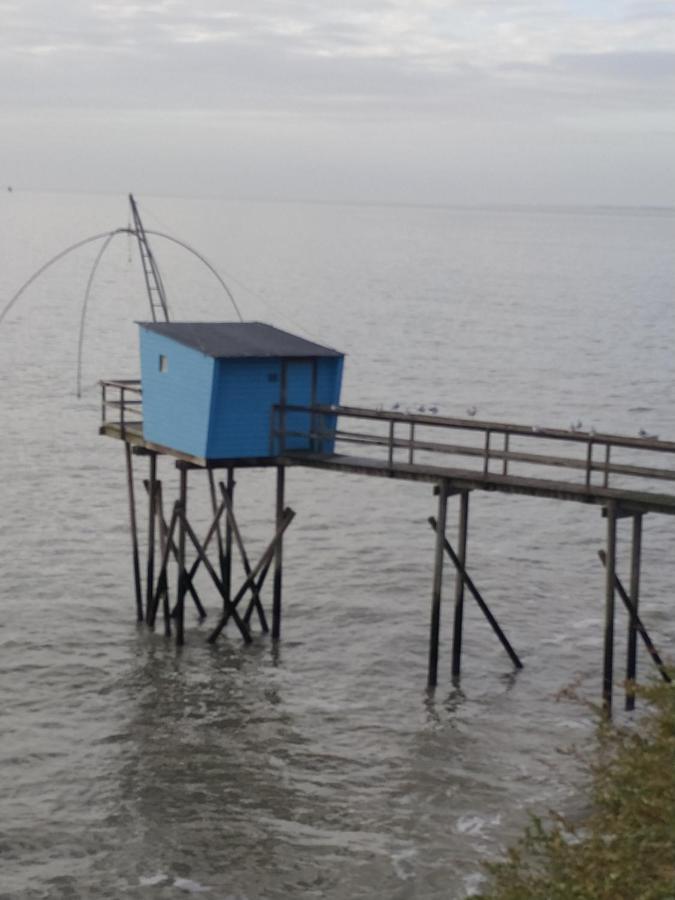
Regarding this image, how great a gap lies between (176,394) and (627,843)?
15308 millimetres

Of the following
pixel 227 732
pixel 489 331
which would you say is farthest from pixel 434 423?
pixel 489 331

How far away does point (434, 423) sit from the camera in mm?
24391

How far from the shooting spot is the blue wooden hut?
25.5m

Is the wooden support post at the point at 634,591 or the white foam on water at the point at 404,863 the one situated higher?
the wooden support post at the point at 634,591

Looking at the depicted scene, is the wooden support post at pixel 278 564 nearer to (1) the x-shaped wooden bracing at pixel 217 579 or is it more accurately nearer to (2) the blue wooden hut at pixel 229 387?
(1) the x-shaped wooden bracing at pixel 217 579

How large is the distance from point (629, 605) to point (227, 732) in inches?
248

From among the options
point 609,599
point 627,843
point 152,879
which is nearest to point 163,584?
point 609,599

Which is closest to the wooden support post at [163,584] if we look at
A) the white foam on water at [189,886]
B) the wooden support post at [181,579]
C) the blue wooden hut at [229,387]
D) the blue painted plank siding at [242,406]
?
the wooden support post at [181,579]

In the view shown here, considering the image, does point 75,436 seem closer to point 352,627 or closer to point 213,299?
point 352,627

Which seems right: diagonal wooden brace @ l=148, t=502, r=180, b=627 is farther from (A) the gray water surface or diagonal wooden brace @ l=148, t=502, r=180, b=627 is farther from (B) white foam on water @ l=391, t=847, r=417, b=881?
(B) white foam on water @ l=391, t=847, r=417, b=881

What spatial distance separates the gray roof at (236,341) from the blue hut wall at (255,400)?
7.5 inches

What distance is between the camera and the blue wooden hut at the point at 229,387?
→ 83.8ft

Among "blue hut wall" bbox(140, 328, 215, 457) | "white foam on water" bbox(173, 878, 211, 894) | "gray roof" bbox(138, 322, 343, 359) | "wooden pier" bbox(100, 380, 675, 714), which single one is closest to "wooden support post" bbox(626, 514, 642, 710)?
"wooden pier" bbox(100, 380, 675, 714)

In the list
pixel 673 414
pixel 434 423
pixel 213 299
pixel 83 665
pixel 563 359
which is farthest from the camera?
pixel 213 299
